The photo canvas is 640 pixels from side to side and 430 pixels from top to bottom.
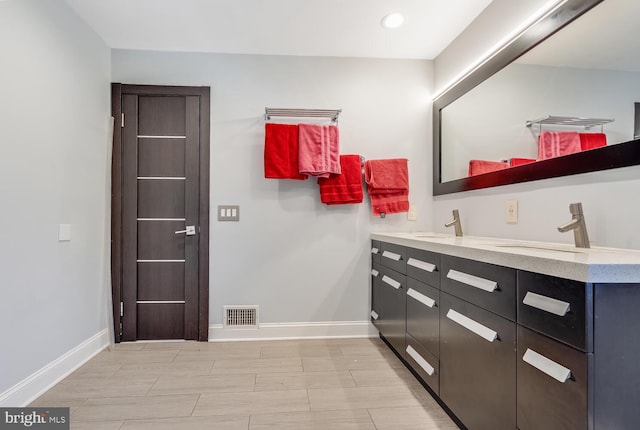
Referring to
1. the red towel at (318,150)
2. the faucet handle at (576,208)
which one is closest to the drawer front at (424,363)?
the faucet handle at (576,208)

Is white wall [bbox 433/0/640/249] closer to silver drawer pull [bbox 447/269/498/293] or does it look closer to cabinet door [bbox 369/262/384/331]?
silver drawer pull [bbox 447/269/498/293]

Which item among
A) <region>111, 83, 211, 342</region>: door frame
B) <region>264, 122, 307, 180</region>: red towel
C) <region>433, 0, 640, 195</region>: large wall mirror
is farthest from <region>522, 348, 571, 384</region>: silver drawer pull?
<region>111, 83, 211, 342</region>: door frame

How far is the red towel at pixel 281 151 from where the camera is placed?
255 centimetres

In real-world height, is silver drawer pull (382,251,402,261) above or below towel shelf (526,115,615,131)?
below

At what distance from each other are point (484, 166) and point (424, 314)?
1053 mm

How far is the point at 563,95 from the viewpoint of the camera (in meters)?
1.54

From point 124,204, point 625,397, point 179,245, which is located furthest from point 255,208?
point 625,397

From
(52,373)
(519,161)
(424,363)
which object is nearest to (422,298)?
(424,363)

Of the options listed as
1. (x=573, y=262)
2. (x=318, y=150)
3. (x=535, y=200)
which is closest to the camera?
(x=573, y=262)

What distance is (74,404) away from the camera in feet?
5.65

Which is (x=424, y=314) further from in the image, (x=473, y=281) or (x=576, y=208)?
(x=576, y=208)

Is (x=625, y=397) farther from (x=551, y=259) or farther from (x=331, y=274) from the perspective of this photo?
(x=331, y=274)

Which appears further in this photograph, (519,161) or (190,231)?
(190,231)

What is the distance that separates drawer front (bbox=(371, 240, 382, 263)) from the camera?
2572mm
